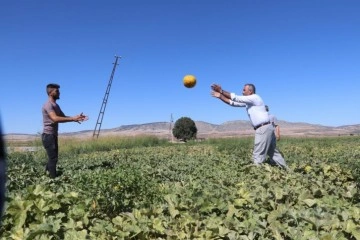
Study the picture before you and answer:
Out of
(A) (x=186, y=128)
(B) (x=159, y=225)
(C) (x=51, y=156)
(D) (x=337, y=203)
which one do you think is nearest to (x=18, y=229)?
Answer: (B) (x=159, y=225)

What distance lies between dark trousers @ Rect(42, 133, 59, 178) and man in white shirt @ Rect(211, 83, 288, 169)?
2.67 m

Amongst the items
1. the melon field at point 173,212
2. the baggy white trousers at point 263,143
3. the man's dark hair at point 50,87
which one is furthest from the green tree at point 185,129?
the melon field at point 173,212

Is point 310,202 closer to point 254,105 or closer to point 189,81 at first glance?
point 254,105

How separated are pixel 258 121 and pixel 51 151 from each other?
11.2 feet

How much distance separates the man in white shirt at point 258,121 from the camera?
7480mm

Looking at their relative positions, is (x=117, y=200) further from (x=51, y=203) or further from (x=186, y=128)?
(x=186, y=128)

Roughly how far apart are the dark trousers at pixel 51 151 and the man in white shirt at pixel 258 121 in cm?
267

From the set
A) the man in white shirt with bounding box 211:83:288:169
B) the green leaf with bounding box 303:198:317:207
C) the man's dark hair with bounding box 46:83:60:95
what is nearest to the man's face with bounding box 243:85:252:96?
the man in white shirt with bounding box 211:83:288:169

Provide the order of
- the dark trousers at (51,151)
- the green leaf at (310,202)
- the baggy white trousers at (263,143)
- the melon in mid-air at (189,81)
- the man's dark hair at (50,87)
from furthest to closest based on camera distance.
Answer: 1. the melon in mid-air at (189,81)
2. the baggy white trousers at (263,143)
3. the man's dark hair at (50,87)
4. the dark trousers at (51,151)
5. the green leaf at (310,202)

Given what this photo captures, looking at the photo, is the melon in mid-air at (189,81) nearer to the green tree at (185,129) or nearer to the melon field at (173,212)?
the melon field at (173,212)

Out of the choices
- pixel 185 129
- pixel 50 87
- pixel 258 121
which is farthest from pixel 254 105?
pixel 185 129

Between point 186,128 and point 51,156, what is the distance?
35.3 metres

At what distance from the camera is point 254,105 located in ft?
25.1

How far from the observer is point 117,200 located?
4387mm
